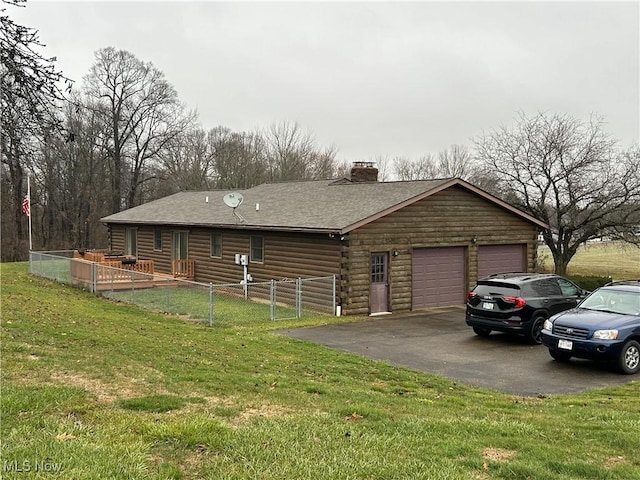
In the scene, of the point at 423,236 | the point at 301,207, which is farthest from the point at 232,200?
the point at 423,236

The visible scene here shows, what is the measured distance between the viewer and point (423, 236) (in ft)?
68.5

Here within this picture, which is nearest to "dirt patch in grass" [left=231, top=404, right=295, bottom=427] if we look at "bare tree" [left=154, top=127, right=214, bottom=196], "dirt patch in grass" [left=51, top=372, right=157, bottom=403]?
"dirt patch in grass" [left=51, top=372, right=157, bottom=403]

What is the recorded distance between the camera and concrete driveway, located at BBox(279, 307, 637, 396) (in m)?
10.8

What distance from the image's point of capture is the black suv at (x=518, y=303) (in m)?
14.2

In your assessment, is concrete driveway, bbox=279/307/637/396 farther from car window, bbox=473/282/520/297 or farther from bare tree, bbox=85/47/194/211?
bare tree, bbox=85/47/194/211

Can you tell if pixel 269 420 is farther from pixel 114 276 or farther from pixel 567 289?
pixel 114 276

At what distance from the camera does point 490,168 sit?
115 ft

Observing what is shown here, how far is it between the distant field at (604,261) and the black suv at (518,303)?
20.1m

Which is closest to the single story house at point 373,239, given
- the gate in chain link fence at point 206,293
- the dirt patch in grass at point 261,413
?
the gate in chain link fence at point 206,293

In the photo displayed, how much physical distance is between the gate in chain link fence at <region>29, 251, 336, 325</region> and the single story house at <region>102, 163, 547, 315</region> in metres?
0.59

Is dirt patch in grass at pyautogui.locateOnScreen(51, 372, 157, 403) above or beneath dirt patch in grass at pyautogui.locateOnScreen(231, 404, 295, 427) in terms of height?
above

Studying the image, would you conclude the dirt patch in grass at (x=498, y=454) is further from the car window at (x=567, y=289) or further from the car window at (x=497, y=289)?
the car window at (x=567, y=289)

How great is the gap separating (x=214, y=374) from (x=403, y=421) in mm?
3366

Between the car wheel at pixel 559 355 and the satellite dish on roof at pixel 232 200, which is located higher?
the satellite dish on roof at pixel 232 200
